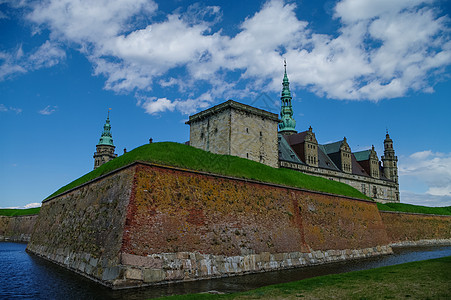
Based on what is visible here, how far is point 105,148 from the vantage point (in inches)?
3664

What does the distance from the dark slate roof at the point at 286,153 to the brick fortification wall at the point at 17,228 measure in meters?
38.6

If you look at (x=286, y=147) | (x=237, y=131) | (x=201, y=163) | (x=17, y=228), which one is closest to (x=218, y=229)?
(x=201, y=163)

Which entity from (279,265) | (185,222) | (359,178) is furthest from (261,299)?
(359,178)

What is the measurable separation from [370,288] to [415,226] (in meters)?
40.8

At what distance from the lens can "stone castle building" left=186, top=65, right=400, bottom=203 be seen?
37.0 m

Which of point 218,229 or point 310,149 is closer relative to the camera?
point 218,229

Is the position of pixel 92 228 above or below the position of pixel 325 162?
below

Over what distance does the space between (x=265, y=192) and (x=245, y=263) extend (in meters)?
6.22

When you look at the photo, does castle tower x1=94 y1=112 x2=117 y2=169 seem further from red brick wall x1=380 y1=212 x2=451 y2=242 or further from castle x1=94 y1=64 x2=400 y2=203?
red brick wall x1=380 y1=212 x2=451 y2=242

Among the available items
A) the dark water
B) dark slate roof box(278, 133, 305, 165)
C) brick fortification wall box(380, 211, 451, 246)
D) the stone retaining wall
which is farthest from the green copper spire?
the stone retaining wall

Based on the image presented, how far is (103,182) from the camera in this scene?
22422mm

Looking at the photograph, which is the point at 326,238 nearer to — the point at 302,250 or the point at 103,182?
the point at 302,250

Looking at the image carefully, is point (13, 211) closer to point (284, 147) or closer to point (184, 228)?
point (284, 147)

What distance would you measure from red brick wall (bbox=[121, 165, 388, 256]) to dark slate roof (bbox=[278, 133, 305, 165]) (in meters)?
19.0
